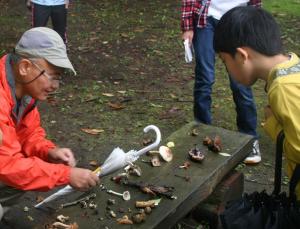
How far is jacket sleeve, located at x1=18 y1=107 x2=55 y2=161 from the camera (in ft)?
11.3

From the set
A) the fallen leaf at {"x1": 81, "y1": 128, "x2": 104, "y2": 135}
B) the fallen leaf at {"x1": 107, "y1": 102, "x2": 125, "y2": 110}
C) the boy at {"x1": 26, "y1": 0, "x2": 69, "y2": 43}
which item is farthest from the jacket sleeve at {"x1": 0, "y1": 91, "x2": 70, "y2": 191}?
the boy at {"x1": 26, "y1": 0, "x2": 69, "y2": 43}

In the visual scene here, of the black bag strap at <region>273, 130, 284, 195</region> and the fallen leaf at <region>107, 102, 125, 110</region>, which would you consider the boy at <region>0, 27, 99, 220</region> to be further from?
the fallen leaf at <region>107, 102, 125, 110</region>

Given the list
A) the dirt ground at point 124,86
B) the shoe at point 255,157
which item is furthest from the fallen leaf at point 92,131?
the shoe at point 255,157

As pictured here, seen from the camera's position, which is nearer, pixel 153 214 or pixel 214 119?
pixel 153 214

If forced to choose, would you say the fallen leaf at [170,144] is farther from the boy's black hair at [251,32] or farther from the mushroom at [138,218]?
the boy's black hair at [251,32]

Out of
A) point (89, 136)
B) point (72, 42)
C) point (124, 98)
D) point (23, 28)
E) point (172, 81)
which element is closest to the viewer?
point (89, 136)

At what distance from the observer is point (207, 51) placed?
466 centimetres

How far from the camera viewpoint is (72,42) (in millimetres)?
8336

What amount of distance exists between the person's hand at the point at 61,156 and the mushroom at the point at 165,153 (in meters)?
0.59

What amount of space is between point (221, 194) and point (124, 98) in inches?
109

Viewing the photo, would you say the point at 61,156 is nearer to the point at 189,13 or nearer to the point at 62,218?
the point at 62,218

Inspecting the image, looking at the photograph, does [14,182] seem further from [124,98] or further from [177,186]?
[124,98]

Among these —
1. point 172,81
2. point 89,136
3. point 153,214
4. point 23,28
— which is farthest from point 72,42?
point 153,214

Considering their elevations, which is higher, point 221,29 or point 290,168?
point 221,29
